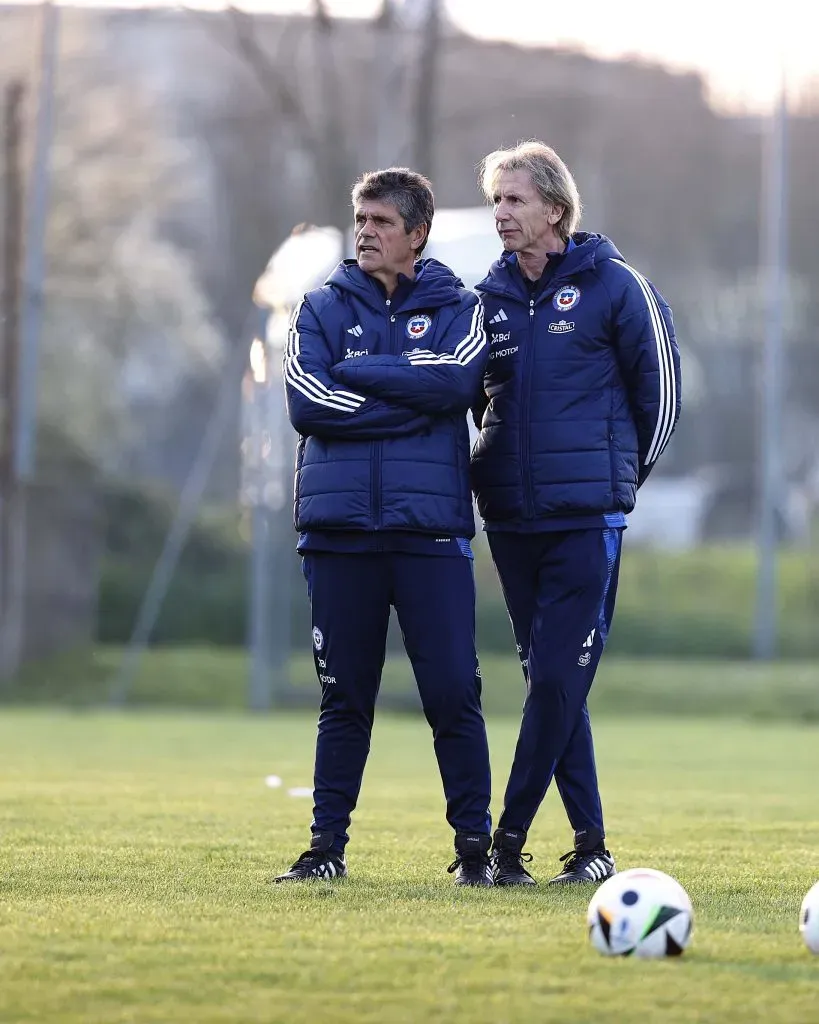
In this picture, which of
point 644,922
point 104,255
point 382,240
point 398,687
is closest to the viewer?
point 644,922

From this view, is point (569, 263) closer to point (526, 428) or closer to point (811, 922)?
point (526, 428)

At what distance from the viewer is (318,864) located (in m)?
6.14

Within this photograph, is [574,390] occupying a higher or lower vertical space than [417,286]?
lower

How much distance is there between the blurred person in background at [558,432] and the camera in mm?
6129

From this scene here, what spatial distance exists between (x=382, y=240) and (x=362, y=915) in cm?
212

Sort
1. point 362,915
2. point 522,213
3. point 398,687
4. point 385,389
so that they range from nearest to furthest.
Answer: point 362,915
point 385,389
point 522,213
point 398,687

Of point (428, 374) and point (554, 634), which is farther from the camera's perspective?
point (554, 634)

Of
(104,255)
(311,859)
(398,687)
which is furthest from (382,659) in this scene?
(104,255)

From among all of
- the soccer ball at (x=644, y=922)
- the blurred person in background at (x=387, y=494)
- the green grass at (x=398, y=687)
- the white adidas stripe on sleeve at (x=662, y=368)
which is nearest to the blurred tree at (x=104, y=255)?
the green grass at (x=398, y=687)

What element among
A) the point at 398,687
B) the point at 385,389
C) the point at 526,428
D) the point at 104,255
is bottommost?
the point at 398,687

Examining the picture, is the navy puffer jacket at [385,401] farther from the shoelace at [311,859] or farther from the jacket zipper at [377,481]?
the shoelace at [311,859]

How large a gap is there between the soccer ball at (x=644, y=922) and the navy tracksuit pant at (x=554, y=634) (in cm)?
139

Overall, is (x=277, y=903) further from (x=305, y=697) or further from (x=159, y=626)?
(x=159, y=626)

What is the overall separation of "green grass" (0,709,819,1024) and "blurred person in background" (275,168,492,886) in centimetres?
40
